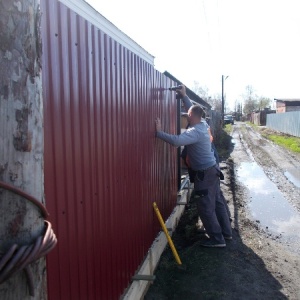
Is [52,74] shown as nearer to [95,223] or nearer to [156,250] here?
[95,223]

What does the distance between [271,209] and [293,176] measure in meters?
4.98

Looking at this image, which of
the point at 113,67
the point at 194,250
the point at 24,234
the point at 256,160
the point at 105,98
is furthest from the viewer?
the point at 256,160

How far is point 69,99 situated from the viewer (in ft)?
7.54

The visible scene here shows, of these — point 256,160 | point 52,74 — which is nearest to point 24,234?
point 52,74

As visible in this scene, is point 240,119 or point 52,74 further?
point 240,119

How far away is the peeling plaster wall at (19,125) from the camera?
3.19 feet

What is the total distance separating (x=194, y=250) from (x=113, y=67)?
3.04 meters

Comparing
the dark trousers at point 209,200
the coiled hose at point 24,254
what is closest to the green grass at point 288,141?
the dark trousers at point 209,200

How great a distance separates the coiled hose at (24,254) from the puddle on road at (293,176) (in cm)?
1123

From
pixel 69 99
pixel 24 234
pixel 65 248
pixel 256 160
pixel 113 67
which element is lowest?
pixel 256 160

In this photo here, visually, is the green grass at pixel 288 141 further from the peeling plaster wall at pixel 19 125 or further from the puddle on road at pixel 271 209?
the peeling plaster wall at pixel 19 125

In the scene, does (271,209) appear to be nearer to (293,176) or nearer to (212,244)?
(212,244)

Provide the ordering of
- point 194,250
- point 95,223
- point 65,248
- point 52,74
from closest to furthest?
point 52,74
point 65,248
point 95,223
point 194,250

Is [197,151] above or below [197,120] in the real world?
below
